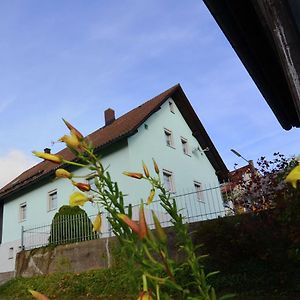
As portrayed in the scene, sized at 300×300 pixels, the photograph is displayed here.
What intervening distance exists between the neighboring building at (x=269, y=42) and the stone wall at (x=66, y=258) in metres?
6.81

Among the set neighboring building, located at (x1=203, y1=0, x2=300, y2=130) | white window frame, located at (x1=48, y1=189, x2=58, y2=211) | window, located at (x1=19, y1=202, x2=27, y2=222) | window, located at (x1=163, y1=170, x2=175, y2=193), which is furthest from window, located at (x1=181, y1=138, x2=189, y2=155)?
neighboring building, located at (x1=203, y1=0, x2=300, y2=130)

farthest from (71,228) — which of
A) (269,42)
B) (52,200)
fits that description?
(269,42)

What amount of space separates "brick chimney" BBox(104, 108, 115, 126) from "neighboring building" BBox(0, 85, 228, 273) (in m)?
0.07

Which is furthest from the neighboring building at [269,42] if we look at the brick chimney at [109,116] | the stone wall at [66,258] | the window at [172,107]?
the brick chimney at [109,116]

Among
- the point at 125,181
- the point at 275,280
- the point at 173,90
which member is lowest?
the point at 275,280

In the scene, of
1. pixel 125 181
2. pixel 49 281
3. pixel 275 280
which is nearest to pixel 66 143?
pixel 275 280

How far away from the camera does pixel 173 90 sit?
21.0 m

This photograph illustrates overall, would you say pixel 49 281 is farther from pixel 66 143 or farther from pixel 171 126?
pixel 171 126

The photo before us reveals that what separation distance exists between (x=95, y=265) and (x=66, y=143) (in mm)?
9912

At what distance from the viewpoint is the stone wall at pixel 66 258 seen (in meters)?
10.5

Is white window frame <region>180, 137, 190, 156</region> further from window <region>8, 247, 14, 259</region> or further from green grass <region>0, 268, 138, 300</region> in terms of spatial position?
green grass <region>0, 268, 138, 300</region>

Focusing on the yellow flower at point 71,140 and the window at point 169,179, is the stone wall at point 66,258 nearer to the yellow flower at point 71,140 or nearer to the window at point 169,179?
the window at point 169,179

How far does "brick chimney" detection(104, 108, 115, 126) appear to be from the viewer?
2369 cm

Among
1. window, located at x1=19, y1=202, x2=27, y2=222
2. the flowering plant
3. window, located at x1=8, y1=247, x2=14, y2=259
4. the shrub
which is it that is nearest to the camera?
the flowering plant
